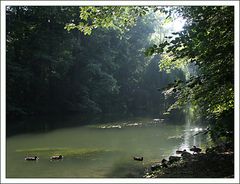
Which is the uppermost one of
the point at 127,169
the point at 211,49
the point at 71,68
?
the point at 71,68

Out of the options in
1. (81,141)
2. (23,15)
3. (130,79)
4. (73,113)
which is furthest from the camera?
(130,79)

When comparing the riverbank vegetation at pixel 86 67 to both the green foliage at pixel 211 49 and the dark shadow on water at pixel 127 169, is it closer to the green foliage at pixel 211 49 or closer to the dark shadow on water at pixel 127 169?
the green foliage at pixel 211 49

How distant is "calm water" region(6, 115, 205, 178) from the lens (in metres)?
7.70

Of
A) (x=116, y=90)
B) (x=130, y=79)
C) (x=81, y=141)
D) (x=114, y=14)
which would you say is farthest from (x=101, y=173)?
(x=130, y=79)

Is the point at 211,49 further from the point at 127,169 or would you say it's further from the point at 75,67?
the point at 75,67

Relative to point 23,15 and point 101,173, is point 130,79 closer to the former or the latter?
point 23,15

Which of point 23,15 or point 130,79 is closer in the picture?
point 23,15

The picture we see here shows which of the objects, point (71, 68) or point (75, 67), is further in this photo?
point (75, 67)

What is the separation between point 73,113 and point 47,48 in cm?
442

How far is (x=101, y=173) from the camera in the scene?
24.1 feet

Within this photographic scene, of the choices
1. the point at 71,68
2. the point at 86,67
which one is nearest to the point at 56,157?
the point at 86,67

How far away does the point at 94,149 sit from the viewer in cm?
1035

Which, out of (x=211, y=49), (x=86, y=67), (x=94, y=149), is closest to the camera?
(x=211, y=49)

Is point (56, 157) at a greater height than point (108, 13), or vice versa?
point (108, 13)
